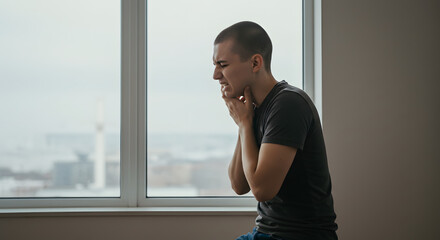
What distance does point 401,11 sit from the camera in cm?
210

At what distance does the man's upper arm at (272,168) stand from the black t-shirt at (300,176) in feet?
0.08

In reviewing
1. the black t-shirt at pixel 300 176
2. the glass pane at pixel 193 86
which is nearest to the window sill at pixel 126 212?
the glass pane at pixel 193 86

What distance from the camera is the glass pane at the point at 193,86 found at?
7.47 ft

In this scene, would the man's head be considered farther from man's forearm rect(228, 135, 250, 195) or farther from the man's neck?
man's forearm rect(228, 135, 250, 195)

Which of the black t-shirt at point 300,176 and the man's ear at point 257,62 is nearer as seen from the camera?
the black t-shirt at point 300,176

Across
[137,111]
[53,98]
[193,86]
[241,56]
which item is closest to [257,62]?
[241,56]

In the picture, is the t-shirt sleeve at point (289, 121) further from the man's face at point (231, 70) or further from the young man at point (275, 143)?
the man's face at point (231, 70)

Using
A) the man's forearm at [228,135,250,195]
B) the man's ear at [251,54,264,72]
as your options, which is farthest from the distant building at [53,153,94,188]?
the man's ear at [251,54,264,72]

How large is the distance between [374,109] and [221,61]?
42.8 inches

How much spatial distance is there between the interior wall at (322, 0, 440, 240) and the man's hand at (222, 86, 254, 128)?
825 mm

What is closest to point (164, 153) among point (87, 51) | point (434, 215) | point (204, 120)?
point (204, 120)

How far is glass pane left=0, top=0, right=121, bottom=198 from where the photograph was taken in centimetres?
225

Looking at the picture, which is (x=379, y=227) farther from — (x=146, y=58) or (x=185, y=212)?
(x=146, y=58)

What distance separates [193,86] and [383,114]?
103 centimetres
